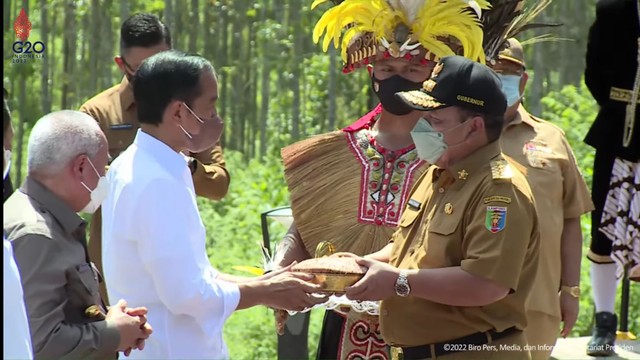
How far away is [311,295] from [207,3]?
49.9ft

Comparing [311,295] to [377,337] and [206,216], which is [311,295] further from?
[206,216]

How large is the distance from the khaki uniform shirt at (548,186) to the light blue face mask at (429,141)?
1.23m

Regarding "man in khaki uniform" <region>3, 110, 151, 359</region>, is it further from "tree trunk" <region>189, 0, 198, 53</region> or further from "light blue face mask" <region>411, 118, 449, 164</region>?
"tree trunk" <region>189, 0, 198, 53</region>

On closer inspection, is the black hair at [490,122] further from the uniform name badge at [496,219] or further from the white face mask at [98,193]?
the white face mask at [98,193]

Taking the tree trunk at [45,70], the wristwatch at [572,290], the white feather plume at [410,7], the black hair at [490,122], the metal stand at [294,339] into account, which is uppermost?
the white feather plume at [410,7]

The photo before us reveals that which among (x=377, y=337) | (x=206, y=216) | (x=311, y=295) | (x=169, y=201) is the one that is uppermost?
(x=169, y=201)

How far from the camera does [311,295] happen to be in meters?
4.10

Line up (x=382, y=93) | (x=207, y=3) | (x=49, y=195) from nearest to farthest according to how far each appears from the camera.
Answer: (x=49, y=195) → (x=382, y=93) → (x=207, y=3)

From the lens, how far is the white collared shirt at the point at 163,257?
3691 mm

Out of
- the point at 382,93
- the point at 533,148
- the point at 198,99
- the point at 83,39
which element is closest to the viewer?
the point at 198,99

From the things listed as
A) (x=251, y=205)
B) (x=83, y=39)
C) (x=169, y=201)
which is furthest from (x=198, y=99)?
(x=83, y=39)

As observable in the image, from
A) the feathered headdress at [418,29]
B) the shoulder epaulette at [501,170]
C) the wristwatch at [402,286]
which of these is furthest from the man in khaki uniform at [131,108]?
the shoulder epaulette at [501,170]

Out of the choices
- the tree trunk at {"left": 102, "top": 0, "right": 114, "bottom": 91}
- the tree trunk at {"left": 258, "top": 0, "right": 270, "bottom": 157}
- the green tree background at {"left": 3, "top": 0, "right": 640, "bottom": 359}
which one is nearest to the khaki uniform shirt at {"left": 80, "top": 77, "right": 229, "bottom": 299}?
the green tree background at {"left": 3, "top": 0, "right": 640, "bottom": 359}

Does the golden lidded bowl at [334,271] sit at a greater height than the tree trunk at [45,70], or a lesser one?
greater
